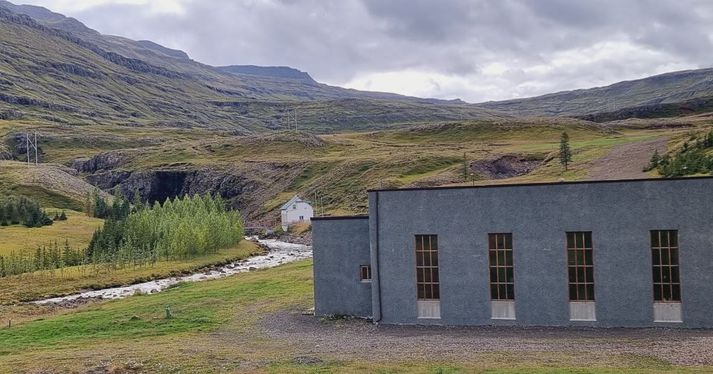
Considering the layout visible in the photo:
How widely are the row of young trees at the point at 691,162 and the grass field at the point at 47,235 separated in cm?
6984

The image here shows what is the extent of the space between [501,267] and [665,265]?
7415 mm

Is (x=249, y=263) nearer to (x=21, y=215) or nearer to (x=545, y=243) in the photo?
(x=21, y=215)

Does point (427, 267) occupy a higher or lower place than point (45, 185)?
A: lower

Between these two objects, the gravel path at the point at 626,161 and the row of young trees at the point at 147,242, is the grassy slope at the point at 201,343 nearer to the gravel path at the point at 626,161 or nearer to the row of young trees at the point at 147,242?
the row of young trees at the point at 147,242

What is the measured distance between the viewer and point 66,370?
28531 millimetres

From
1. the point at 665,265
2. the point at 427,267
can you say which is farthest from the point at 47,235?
the point at 665,265

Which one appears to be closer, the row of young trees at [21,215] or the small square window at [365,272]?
the small square window at [365,272]

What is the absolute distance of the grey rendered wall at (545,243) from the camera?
3159cm

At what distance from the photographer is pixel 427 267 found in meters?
35.7

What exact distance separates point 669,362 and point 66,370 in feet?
76.4

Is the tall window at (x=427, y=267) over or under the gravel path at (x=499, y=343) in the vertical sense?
over

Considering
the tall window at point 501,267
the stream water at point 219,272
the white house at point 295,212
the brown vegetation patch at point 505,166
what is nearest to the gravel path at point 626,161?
the brown vegetation patch at point 505,166

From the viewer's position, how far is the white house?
12500 cm

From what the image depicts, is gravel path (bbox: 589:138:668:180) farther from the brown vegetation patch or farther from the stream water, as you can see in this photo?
the stream water
